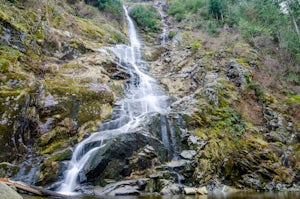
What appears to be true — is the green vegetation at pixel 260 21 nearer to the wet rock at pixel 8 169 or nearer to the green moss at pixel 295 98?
the green moss at pixel 295 98

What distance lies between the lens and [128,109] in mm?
17938

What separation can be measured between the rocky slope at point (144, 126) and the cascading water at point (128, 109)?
60cm

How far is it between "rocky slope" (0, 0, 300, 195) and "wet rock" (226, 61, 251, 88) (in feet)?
0.25

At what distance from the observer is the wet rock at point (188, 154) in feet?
47.6

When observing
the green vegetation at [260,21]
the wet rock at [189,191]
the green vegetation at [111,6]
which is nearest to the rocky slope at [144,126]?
the wet rock at [189,191]

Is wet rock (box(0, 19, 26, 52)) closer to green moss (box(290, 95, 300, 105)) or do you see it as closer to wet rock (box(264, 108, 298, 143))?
wet rock (box(264, 108, 298, 143))

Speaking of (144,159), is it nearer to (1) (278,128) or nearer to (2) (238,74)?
(1) (278,128)

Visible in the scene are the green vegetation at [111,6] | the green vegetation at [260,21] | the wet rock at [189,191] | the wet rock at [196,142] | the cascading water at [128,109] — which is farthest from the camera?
the green vegetation at [111,6]

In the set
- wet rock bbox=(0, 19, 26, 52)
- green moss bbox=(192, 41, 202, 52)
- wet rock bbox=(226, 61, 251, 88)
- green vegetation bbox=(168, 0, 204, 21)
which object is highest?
green vegetation bbox=(168, 0, 204, 21)

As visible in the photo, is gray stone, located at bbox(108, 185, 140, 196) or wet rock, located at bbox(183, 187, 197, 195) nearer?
gray stone, located at bbox(108, 185, 140, 196)

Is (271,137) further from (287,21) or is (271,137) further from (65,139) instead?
(287,21)

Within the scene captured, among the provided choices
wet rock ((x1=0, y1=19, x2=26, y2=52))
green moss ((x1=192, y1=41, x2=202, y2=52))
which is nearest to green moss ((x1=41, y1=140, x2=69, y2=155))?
wet rock ((x1=0, y1=19, x2=26, y2=52))

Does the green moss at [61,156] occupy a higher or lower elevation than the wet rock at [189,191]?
higher

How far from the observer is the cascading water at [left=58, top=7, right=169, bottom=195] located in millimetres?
13116
